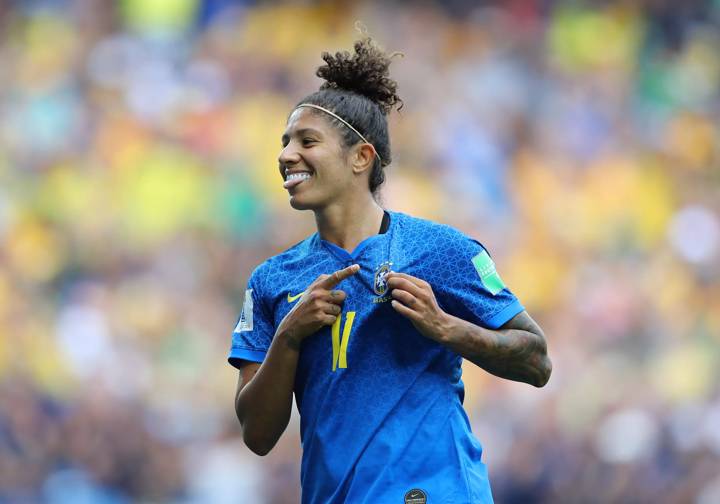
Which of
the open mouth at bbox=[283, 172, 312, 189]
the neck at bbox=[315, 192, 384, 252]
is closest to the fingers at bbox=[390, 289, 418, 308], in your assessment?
the neck at bbox=[315, 192, 384, 252]

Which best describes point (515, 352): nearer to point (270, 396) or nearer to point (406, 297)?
point (406, 297)

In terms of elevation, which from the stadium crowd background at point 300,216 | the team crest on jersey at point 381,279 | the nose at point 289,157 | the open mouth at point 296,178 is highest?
the stadium crowd background at point 300,216

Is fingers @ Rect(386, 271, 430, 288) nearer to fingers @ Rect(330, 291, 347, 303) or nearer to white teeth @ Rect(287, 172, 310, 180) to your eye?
fingers @ Rect(330, 291, 347, 303)

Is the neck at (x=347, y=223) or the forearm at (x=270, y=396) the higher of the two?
the neck at (x=347, y=223)

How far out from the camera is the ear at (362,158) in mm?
3824

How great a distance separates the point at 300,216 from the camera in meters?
9.65

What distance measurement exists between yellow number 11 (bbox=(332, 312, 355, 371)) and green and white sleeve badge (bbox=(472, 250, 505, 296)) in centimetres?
40

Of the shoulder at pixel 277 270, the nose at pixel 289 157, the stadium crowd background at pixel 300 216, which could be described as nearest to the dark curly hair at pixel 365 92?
the nose at pixel 289 157

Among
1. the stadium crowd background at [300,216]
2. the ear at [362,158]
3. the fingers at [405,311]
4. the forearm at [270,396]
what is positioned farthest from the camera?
the stadium crowd background at [300,216]

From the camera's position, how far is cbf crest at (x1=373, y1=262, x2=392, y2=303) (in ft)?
11.7

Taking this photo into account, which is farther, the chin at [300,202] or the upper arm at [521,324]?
the chin at [300,202]

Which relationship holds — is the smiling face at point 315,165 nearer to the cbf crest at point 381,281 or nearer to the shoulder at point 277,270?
the shoulder at point 277,270

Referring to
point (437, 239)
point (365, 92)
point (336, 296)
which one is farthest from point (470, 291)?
point (365, 92)

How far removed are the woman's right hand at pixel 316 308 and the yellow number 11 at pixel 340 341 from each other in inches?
2.7
